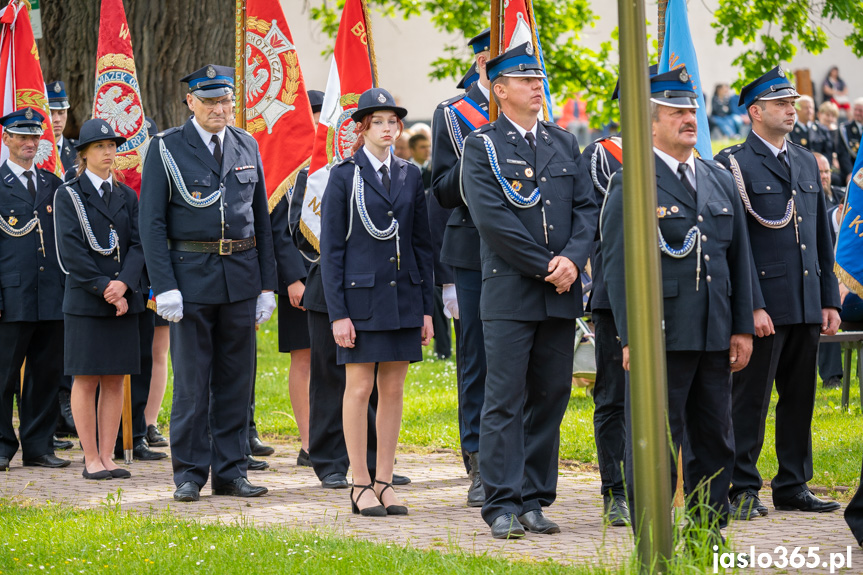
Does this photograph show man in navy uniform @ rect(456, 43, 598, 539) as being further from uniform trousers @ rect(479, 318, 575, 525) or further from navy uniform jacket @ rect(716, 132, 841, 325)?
navy uniform jacket @ rect(716, 132, 841, 325)

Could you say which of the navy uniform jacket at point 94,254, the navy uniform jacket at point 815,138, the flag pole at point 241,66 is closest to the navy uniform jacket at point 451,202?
the flag pole at point 241,66

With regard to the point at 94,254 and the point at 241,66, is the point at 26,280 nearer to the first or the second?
the point at 94,254

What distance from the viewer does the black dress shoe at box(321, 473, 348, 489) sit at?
795cm

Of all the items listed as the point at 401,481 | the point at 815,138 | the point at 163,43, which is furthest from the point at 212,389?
the point at 815,138

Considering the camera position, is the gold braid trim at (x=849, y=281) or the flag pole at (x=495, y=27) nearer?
the gold braid trim at (x=849, y=281)

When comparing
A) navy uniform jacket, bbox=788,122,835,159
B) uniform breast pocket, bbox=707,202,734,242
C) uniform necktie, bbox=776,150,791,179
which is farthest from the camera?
navy uniform jacket, bbox=788,122,835,159

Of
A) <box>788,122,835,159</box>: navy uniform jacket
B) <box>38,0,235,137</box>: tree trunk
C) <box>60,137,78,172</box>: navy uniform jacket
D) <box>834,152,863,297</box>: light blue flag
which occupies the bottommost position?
<box>834,152,863,297</box>: light blue flag

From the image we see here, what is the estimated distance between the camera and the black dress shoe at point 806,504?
6785 millimetres

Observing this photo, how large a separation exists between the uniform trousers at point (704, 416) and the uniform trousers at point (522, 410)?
75 cm

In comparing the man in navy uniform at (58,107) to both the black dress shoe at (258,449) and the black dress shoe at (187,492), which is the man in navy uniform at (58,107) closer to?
the black dress shoe at (258,449)

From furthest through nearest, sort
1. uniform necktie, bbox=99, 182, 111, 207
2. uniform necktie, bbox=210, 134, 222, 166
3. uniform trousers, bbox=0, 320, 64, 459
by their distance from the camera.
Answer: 1. uniform trousers, bbox=0, 320, 64, 459
2. uniform necktie, bbox=99, 182, 111, 207
3. uniform necktie, bbox=210, 134, 222, 166

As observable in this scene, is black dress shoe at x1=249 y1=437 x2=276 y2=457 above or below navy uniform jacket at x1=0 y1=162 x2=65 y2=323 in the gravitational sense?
below

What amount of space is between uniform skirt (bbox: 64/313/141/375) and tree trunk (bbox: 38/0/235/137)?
4.03 meters

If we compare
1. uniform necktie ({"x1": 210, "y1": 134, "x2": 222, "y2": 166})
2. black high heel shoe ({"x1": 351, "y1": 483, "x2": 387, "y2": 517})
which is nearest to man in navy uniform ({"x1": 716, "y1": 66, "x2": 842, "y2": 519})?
black high heel shoe ({"x1": 351, "y1": 483, "x2": 387, "y2": 517})
